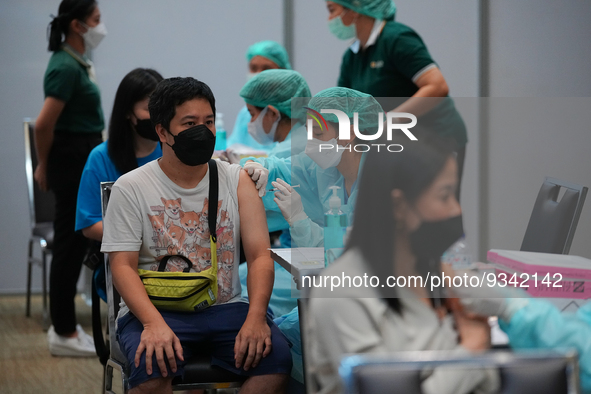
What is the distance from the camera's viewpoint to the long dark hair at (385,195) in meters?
1.16

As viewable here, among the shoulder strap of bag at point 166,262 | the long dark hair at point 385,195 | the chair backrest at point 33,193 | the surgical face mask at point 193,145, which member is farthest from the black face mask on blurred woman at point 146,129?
the chair backrest at point 33,193

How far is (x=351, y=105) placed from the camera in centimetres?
165

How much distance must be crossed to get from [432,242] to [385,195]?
149mm

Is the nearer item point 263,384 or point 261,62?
point 263,384

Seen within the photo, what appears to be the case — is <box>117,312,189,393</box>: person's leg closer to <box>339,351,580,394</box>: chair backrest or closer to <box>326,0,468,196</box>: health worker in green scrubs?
<box>339,351,580,394</box>: chair backrest

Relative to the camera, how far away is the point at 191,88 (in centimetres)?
186

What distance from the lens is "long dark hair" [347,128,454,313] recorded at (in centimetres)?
116

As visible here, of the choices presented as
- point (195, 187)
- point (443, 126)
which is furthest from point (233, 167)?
point (443, 126)

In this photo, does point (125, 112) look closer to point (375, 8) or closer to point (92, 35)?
point (92, 35)

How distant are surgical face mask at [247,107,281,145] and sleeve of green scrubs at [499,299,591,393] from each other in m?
1.64

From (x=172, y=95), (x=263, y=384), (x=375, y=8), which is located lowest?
(x=263, y=384)

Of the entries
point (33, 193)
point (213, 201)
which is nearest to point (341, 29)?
point (213, 201)

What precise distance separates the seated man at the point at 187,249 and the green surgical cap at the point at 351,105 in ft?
1.22

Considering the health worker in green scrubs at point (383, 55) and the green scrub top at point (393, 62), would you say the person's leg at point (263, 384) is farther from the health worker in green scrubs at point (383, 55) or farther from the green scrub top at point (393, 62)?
the green scrub top at point (393, 62)
